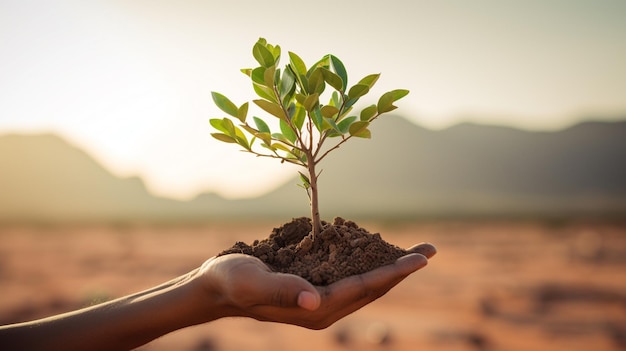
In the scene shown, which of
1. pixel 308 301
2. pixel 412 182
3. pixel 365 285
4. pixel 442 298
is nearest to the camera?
pixel 308 301

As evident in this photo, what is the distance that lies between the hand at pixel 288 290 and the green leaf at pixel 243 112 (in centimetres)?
65

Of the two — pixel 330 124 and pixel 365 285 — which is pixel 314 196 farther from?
pixel 365 285

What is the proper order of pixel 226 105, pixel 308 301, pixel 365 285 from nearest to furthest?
pixel 308 301, pixel 365 285, pixel 226 105

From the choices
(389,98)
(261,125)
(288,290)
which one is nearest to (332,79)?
(389,98)

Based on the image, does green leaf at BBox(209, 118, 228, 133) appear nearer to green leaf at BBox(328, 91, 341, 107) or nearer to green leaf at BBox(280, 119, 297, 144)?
green leaf at BBox(280, 119, 297, 144)

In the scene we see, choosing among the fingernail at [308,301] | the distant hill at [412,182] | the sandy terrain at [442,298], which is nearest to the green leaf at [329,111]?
the fingernail at [308,301]

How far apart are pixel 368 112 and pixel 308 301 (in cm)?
98

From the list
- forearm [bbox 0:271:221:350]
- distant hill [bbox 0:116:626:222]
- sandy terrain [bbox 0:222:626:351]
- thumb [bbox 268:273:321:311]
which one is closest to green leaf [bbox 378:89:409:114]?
thumb [bbox 268:273:321:311]

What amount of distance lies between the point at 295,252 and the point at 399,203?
90697 millimetres

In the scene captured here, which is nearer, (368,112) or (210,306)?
(210,306)

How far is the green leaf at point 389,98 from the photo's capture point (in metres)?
2.45

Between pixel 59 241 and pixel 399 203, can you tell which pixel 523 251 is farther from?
pixel 399 203

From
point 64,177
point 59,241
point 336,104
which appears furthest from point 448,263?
point 64,177

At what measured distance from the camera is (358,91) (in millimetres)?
2445
